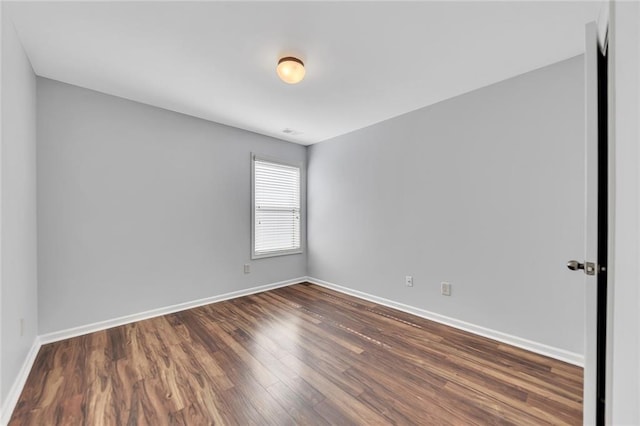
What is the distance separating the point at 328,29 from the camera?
1726mm

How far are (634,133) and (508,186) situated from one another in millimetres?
1806

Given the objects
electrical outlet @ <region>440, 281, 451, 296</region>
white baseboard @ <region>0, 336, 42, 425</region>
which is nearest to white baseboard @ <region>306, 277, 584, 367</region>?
electrical outlet @ <region>440, 281, 451, 296</region>

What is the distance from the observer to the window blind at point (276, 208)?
3.91 metres

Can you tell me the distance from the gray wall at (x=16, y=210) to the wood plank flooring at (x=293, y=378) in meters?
0.31

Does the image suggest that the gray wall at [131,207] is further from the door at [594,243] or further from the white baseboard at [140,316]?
the door at [594,243]

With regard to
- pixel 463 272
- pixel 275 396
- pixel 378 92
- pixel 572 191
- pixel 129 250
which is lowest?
pixel 275 396

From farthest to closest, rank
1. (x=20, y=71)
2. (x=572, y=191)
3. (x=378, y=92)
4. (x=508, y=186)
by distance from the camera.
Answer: (x=378, y=92) → (x=508, y=186) → (x=572, y=191) → (x=20, y=71)

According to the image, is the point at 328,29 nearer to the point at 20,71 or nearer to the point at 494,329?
the point at 20,71

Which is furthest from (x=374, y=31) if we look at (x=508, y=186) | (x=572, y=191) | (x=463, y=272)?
(x=463, y=272)

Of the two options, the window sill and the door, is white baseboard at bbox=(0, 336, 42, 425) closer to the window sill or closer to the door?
the window sill

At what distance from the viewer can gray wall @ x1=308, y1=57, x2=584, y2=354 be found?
206 centimetres

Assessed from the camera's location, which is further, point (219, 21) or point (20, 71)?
point (20, 71)

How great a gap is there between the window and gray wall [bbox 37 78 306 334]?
178mm

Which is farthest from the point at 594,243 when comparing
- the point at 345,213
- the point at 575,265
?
the point at 345,213
